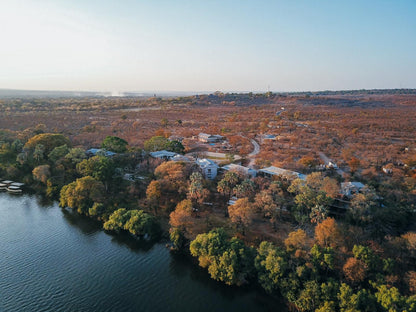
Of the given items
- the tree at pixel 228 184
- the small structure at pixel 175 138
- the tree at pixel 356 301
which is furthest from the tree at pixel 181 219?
the small structure at pixel 175 138

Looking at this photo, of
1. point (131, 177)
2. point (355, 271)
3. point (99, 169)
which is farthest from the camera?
point (131, 177)

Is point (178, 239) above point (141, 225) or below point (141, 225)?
below

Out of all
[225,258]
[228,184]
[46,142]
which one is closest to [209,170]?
[228,184]

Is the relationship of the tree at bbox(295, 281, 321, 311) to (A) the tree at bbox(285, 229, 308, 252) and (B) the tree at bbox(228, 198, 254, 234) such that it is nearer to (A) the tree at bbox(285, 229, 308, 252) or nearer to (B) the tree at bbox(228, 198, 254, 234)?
(A) the tree at bbox(285, 229, 308, 252)

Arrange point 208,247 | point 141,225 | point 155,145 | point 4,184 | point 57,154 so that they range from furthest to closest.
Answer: point 155,145, point 57,154, point 4,184, point 141,225, point 208,247

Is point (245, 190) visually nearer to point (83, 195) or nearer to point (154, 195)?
point (154, 195)

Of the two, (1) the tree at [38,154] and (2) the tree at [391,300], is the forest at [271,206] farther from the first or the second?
(1) the tree at [38,154]

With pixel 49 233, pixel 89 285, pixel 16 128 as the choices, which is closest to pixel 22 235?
pixel 49 233
